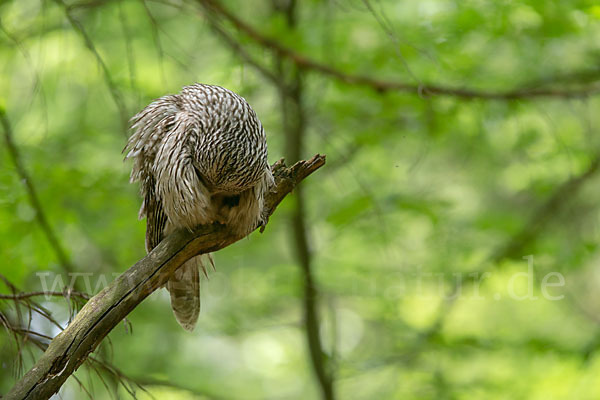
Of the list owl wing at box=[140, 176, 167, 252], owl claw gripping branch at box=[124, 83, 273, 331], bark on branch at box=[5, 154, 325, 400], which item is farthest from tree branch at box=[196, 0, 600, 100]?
bark on branch at box=[5, 154, 325, 400]

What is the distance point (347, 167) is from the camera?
429 cm

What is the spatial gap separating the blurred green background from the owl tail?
1.71ft

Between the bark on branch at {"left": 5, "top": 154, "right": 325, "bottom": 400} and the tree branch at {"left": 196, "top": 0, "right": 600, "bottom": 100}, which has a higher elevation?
the tree branch at {"left": 196, "top": 0, "right": 600, "bottom": 100}

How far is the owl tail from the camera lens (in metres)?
3.59

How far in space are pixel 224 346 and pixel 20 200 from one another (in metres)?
5.94

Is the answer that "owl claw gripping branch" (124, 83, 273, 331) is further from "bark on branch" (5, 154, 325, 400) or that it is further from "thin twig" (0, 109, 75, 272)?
"thin twig" (0, 109, 75, 272)

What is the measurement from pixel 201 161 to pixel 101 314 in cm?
79

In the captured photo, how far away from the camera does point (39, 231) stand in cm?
430

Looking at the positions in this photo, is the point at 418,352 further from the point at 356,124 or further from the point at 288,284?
the point at 356,124

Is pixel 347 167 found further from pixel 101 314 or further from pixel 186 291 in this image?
pixel 101 314

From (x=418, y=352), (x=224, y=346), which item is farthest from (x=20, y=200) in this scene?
(x=224, y=346)

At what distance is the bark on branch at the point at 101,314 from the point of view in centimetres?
212

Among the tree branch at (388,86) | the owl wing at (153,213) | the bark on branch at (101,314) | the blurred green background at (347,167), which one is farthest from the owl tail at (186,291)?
the tree branch at (388,86)

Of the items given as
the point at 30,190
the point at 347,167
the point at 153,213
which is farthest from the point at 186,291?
the point at 347,167
